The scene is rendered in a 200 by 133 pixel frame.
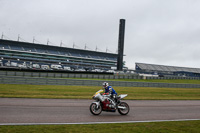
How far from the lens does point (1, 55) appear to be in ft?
301

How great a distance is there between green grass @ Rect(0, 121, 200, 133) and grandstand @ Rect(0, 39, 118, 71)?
7731cm

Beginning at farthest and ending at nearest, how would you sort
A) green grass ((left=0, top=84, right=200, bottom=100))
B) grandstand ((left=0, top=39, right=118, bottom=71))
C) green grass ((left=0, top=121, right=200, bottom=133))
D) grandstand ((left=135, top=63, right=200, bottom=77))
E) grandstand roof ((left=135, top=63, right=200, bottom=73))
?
grandstand roof ((left=135, top=63, right=200, bottom=73)) < grandstand ((left=135, top=63, right=200, bottom=77)) < grandstand ((left=0, top=39, right=118, bottom=71)) < green grass ((left=0, top=84, right=200, bottom=100)) < green grass ((left=0, top=121, right=200, bottom=133))

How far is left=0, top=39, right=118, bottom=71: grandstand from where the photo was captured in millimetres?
93938

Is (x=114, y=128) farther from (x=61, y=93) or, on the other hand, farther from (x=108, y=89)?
(x=61, y=93)

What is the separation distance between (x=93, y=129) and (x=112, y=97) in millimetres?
4001

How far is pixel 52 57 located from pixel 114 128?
104804 mm

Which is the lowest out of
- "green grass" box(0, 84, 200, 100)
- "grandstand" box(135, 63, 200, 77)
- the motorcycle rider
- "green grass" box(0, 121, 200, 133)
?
"green grass" box(0, 84, 200, 100)

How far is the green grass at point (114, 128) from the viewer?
6.98 m

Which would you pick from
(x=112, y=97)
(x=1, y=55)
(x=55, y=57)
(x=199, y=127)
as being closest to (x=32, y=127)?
(x=112, y=97)

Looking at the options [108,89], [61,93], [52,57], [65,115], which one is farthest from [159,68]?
[65,115]

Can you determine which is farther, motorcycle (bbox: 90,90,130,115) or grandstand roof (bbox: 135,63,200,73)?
grandstand roof (bbox: 135,63,200,73)

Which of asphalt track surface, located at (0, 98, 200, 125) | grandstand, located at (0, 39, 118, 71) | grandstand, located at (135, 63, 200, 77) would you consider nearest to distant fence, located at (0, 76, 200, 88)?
asphalt track surface, located at (0, 98, 200, 125)

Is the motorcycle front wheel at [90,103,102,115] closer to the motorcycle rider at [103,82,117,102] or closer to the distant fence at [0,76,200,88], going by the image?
the motorcycle rider at [103,82,117,102]

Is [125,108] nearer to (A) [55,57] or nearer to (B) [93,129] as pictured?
(B) [93,129]
